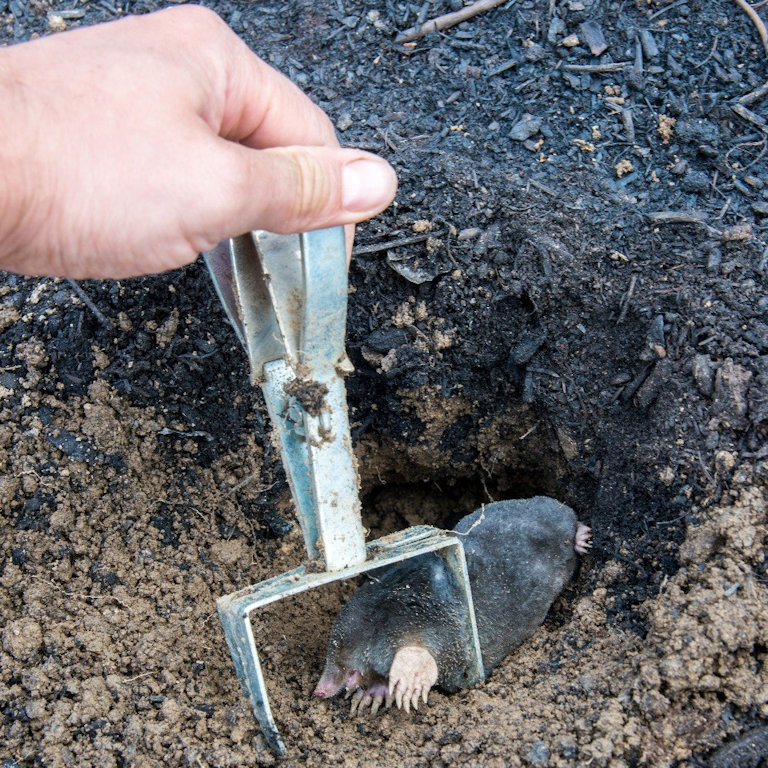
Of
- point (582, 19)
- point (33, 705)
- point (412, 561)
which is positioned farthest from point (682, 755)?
point (582, 19)

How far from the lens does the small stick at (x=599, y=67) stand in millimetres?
3439

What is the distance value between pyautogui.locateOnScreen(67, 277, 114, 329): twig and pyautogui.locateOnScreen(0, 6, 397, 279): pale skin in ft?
3.53

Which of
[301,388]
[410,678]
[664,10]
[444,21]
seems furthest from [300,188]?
[664,10]

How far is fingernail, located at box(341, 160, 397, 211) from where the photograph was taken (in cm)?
205

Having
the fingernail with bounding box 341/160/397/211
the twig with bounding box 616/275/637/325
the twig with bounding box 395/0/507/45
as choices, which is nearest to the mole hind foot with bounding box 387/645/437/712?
the twig with bounding box 616/275/637/325

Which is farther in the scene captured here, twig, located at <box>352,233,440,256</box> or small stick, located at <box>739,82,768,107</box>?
small stick, located at <box>739,82,768,107</box>

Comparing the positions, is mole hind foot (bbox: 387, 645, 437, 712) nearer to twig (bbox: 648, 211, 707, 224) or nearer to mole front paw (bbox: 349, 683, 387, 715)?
mole front paw (bbox: 349, 683, 387, 715)

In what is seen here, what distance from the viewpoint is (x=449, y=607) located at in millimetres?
2971

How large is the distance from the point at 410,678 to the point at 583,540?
0.96 metres

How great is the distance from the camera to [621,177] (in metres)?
3.27

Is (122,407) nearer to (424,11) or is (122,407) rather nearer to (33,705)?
(33,705)

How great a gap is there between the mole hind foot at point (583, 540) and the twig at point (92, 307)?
6.84ft

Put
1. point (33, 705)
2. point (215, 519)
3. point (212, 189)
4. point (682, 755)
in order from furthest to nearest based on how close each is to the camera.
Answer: point (215, 519) → point (33, 705) → point (682, 755) → point (212, 189)

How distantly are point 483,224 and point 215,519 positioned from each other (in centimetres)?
164
